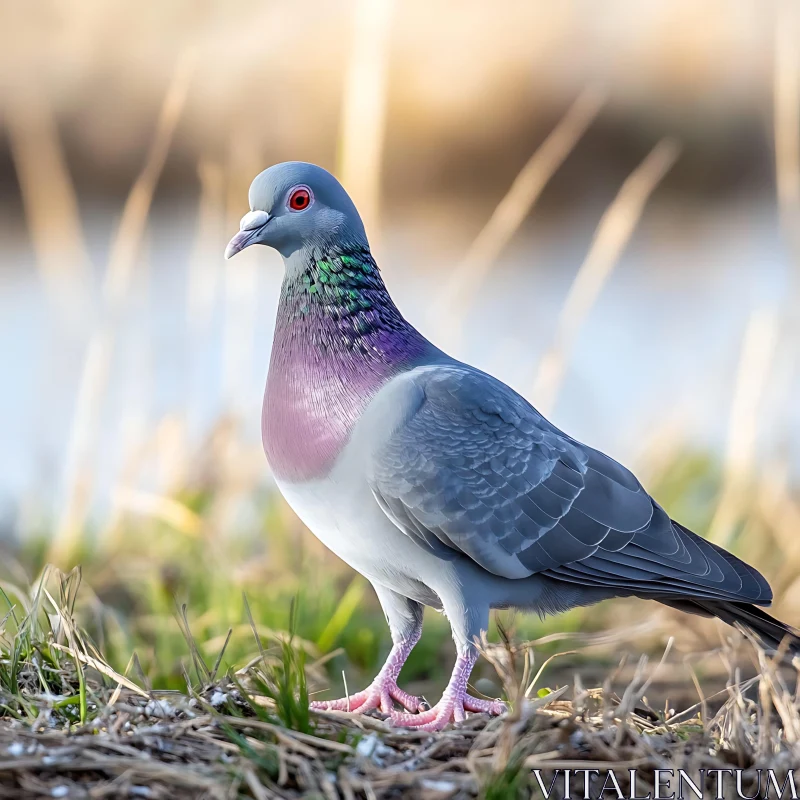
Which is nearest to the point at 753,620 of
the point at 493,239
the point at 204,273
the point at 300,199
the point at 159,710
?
the point at 159,710

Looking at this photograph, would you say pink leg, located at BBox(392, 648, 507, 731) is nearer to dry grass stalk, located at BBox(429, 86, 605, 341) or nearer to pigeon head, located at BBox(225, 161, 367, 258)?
pigeon head, located at BBox(225, 161, 367, 258)

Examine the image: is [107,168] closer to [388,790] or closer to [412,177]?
[412,177]

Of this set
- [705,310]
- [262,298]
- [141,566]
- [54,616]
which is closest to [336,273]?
[54,616]

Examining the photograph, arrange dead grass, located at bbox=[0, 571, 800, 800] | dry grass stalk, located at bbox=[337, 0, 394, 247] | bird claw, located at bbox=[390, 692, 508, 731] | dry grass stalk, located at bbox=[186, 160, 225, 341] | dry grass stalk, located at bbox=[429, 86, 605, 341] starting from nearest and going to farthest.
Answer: dead grass, located at bbox=[0, 571, 800, 800] < bird claw, located at bbox=[390, 692, 508, 731] < dry grass stalk, located at bbox=[429, 86, 605, 341] < dry grass stalk, located at bbox=[337, 0, 394, 247] < dry grass stalk, located at bbox=[186, 160, 225, 341]

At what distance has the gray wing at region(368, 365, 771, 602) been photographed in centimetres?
289

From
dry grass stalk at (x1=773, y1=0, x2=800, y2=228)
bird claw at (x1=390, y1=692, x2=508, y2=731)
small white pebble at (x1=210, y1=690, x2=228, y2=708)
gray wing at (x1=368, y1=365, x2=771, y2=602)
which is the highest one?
dry grass stalk at (x1=773, y1=0, x2=800, y2=228)

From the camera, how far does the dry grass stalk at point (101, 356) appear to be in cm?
457

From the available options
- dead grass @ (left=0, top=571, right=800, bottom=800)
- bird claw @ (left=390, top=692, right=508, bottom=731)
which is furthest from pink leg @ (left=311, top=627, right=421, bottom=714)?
dead grass @ (left=0, top=571, right=800, bottom=800)

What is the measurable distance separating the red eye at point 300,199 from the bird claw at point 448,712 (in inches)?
60.8

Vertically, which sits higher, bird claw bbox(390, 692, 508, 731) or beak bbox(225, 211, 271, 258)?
beak bbox(225, 211, 271, 258)

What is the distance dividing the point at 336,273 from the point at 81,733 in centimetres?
150

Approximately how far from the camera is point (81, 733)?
246 cm

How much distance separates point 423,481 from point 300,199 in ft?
3.17

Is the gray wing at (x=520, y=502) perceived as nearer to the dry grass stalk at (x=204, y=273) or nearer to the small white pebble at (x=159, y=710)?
the small white pebble at (x=159, y=710)
